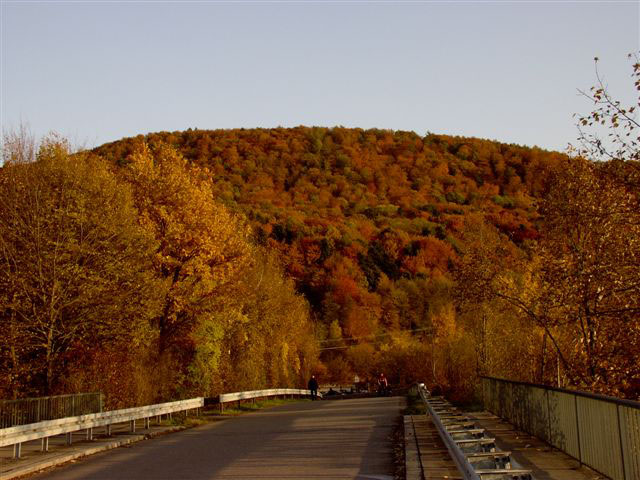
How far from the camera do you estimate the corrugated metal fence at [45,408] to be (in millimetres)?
17812

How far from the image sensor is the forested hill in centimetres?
9044

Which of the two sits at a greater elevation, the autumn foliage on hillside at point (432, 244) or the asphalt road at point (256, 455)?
the autumn foliage on hillside at point (432, 244)

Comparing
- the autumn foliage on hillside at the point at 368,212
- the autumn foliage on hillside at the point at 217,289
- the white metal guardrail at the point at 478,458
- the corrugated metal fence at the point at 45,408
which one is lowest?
the white metal guardrail at the point at 478,458

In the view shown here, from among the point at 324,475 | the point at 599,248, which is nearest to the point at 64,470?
the point at 324,475

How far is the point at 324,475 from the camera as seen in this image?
12336 mm

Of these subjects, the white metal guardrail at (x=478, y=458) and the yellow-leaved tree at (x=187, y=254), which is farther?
the yellow-leaved tree at (x=187, y=254)

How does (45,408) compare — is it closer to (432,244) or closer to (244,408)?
(244,408)

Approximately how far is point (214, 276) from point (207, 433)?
1232cm

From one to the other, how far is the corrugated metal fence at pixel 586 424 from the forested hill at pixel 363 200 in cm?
4741

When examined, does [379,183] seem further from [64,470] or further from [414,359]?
[64,470]

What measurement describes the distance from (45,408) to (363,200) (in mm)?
101720

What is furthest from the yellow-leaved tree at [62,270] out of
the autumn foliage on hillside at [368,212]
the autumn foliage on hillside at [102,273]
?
the autumn foliage on hillside at [368,212]

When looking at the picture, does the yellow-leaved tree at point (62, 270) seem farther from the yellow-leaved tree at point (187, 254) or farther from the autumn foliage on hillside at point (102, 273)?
the yellow-leaved tree at point (187, 254)

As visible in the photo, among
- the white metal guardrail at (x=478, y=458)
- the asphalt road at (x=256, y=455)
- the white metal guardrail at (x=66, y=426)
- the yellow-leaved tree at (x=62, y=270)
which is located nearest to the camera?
the white metal guardrail at (x=478, y=458)
